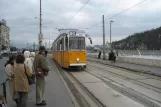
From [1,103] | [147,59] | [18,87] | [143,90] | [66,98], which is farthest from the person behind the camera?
[147,59]

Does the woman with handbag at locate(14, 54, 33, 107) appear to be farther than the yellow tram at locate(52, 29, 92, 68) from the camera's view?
No

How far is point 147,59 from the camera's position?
100 ft

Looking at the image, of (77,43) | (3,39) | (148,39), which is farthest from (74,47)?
(3,39)

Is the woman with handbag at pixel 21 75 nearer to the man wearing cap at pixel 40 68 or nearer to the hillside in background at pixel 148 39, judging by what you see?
the man wearing cap at pixel 40 68

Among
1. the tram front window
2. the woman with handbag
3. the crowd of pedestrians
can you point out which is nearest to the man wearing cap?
the crowd of pedestrians

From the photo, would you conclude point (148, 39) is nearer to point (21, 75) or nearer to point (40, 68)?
point (40, 68)

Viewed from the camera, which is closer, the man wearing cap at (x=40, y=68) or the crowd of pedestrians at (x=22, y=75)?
the crowd of pedestrians at (x=22, y=75)

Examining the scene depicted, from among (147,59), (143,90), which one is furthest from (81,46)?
(143,90)

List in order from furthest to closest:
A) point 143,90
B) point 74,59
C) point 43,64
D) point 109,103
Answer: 1. point 74,59
2. point 143,90
3. point 109,103
4. point 43,64

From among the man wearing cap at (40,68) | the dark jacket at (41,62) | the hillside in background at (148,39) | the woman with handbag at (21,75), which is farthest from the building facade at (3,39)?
the woman with handbag at (21,75)

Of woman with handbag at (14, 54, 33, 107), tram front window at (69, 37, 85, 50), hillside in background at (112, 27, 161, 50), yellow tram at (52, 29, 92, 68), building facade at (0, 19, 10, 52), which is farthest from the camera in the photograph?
building facade at (0, 19, 10, 52)

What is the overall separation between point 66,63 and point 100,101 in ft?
49.5

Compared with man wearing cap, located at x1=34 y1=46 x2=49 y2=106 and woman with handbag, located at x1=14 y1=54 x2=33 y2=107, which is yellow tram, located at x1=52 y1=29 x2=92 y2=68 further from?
woman with handbag, located at x1=14 y1=54 x2=33 y2=107

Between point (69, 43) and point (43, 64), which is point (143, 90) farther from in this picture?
point (69, 43)
